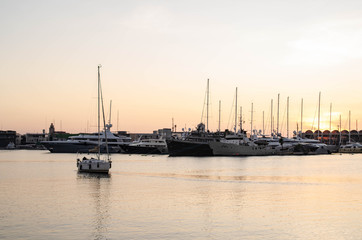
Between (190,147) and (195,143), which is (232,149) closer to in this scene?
(195,143)

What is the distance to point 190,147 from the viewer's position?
153m

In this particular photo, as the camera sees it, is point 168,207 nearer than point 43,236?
No

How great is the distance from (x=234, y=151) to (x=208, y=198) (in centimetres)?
11353

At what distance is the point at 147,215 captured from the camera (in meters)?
36.4

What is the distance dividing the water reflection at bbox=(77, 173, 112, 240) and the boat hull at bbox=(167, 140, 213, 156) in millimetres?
82686

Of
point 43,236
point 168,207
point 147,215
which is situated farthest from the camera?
point 168,207

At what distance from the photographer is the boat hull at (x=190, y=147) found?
152m

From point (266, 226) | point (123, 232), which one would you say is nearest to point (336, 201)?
point (266, 226)

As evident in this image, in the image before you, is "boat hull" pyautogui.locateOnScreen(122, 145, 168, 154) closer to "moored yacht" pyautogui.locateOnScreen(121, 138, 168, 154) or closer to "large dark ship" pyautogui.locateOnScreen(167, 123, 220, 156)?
"moored yacht" pyautogui.locateOnScreen(121, 138, 168, 154)

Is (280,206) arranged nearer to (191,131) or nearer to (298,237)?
(298,237)

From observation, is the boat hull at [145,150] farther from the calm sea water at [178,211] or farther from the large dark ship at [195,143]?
the calm sea water at [178,211]

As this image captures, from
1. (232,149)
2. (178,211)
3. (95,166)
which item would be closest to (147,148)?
(232,149)

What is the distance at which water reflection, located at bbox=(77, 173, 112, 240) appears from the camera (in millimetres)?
30648

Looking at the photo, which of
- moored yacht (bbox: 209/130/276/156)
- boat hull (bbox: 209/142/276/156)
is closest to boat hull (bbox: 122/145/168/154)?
moored yacht (bbox: 209/130/276/156)
